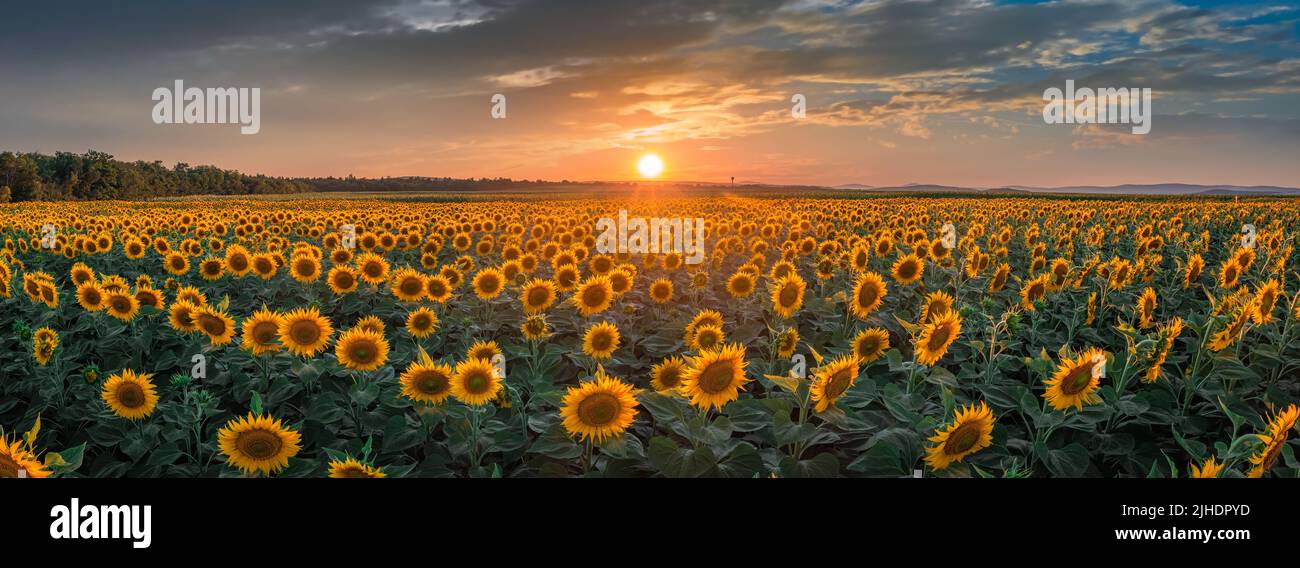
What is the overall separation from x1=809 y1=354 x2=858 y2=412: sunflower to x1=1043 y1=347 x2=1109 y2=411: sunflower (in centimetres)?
105

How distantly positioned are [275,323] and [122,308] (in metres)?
2.83

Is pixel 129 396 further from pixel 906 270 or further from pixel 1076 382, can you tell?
pixel 906 270

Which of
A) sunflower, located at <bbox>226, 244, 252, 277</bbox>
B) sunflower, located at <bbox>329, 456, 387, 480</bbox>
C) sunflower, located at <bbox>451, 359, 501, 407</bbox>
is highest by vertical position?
sunflower, located at <bbox>226, 244, 252, 277</bbox>

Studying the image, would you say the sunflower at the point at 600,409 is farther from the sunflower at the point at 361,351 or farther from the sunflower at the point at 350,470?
the sunflower at the point at 361,351

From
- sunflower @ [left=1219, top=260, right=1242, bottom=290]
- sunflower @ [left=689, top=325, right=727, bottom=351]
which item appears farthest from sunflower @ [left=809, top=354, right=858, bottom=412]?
sunflower @ [left=1219, top=260, right=1242, bottom=290]

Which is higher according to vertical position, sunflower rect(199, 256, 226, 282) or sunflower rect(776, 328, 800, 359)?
sunflower rect(199, 256, 226, 282)

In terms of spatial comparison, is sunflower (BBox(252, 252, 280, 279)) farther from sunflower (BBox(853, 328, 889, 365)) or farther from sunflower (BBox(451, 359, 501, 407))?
sunflower (BBox(853, 328, 889, 365))

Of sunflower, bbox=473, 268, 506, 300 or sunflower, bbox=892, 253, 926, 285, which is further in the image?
sunflower, bbox=892, 253, 926, 285

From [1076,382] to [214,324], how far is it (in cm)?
597

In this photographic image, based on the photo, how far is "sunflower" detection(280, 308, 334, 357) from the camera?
471 centimetres

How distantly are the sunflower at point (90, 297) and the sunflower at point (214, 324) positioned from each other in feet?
8.21

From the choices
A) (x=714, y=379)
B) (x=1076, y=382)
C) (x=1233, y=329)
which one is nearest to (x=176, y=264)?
(x=714, y=379)
